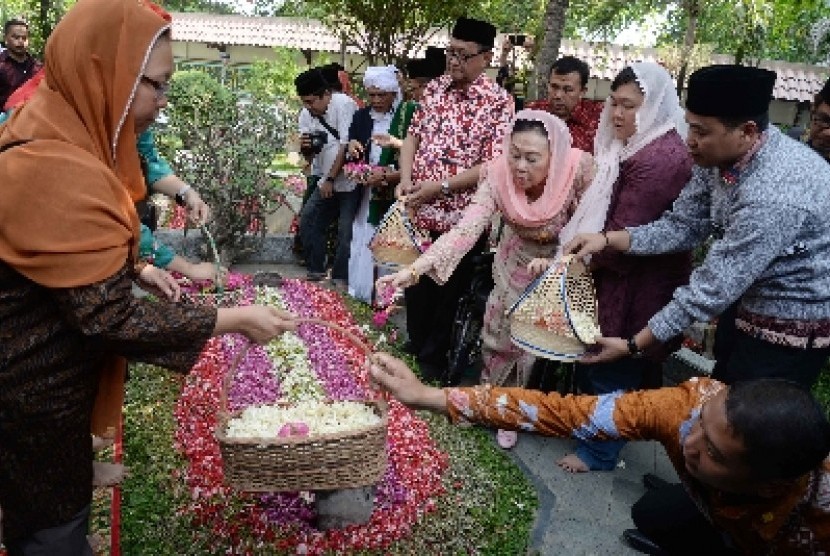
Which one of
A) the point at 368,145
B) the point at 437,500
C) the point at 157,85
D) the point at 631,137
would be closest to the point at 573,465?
the point at 437,500

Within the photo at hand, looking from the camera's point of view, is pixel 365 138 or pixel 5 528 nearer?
pixel 5 528

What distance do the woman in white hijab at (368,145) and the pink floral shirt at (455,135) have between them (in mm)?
1122

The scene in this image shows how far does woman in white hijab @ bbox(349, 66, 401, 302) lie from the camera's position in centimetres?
686

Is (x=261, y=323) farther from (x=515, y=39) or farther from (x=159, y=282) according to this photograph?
(x=515, y=39)

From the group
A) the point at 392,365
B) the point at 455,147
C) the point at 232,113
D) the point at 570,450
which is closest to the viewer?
the point at 392,365

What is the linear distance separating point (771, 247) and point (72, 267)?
2.39 metres

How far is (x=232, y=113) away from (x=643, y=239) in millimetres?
5040

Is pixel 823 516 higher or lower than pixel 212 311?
lower

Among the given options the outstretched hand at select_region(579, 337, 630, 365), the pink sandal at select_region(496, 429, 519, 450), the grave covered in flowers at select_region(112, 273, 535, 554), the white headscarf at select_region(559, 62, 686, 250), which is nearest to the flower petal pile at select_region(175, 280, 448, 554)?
the grave covered in flowers at select_region(112, 273, 535, 554)

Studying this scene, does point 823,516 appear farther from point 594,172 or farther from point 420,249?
point 420,249

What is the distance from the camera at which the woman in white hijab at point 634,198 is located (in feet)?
13.0

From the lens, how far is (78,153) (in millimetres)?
1956

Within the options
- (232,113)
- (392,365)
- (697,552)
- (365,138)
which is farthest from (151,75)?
(232,113)

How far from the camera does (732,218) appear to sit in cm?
299
